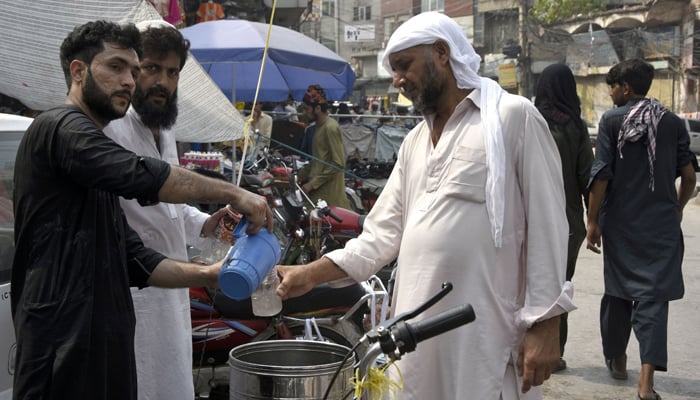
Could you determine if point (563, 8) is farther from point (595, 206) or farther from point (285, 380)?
point (285, 380)

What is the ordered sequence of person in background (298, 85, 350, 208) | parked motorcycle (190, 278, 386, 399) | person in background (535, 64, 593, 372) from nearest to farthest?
parked motorcycle (190, 278, 386, 399), person in background (535, 64, 593, 372), person in background (298, 85, 350, 208)

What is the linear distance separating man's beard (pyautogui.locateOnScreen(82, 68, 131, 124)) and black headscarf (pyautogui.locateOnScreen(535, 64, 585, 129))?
3789mm

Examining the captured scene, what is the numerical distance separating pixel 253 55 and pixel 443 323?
24.7ft

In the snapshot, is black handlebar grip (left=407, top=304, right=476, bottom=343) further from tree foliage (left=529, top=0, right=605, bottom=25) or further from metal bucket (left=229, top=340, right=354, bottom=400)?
tree foliage (left=529, top=0, right=605, bottom=25)

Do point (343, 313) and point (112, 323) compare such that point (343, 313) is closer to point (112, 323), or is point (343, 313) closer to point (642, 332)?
point (642, 332)

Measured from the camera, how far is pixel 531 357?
2.63 metres

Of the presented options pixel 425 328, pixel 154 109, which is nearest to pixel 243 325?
pixel 154 109

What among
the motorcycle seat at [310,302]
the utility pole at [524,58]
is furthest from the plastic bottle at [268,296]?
the utility pole at [524,58]

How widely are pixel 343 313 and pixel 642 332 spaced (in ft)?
6.41

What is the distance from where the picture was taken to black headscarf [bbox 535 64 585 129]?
18.6 feet

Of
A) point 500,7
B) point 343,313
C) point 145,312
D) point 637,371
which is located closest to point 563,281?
A: point 145,312

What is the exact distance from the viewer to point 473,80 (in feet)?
9.46

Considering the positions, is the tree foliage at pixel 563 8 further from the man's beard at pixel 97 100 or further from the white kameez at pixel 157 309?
the man's beard at pixel 97 100

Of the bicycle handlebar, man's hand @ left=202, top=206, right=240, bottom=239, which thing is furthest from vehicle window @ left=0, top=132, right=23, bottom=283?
the bicycle handlebar
